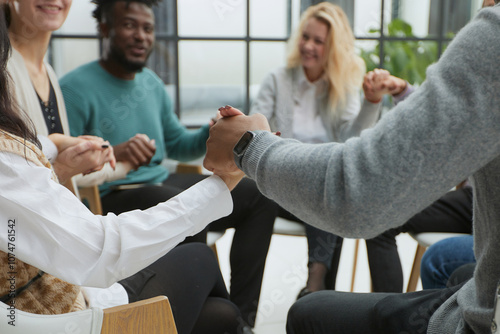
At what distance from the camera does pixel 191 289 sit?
126cm

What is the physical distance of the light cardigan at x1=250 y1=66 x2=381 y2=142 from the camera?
2.44 m

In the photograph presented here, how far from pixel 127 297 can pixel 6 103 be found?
458mm

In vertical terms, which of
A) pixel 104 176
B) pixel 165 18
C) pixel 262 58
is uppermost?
pixel 165 18

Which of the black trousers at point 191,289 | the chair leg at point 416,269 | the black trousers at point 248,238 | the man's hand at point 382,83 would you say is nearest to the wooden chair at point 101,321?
the black trousers at point 191,289

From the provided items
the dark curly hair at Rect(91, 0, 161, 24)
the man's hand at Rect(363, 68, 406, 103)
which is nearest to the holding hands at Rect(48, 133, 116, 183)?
the dark curly hair at Rect(91, 0, 161, 24)

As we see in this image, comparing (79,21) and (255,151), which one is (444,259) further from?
(79,21)

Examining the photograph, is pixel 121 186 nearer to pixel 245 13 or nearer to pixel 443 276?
pixel 443 276

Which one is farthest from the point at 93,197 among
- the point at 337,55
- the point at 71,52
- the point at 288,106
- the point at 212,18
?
the point at 212,18

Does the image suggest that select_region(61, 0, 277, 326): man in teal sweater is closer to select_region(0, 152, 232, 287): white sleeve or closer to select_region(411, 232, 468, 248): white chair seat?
select_region(411, 232, 468, 248): white chair seat

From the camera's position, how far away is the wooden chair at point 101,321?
0.81 meters

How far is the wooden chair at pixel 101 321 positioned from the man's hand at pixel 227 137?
0.90 feet

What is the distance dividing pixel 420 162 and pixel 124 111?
172 centimetres

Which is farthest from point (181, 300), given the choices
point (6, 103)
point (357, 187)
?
point (357, 187)

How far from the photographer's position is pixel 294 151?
76 cm
